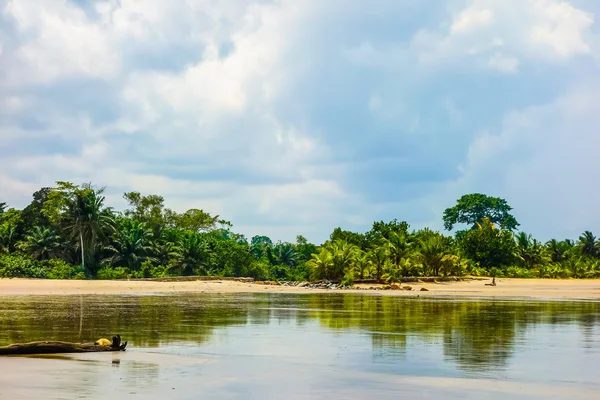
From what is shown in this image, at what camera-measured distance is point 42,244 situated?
247ft

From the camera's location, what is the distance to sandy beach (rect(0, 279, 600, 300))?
5050 centimetres

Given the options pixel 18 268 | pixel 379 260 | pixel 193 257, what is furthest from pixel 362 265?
pixel 18 268

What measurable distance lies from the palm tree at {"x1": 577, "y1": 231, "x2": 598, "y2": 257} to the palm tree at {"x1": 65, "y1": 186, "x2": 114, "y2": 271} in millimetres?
58741

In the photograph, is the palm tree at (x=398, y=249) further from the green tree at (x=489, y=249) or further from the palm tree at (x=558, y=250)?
the palm tree at (x=558, y=250)

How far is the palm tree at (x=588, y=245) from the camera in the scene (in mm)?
96125

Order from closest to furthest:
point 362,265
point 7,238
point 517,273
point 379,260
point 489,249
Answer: point 379,260, point 362,265, point 517,273, point 489,249, point 7,238

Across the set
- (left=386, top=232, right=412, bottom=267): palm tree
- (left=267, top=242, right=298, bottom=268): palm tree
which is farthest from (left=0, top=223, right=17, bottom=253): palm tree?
(left=386, top=232, right=412, bottom=267): palm tree

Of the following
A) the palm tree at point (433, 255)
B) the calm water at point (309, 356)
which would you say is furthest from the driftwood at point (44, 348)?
the palm tree at point (433, 255)

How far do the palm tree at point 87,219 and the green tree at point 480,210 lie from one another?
72026 millimetres

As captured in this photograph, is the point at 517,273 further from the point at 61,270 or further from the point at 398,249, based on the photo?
the point at 61,270

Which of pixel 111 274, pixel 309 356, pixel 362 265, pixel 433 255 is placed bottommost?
pixel 309 356

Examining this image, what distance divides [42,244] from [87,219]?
17.2ft

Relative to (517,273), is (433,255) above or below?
above

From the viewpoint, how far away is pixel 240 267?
79438mm
